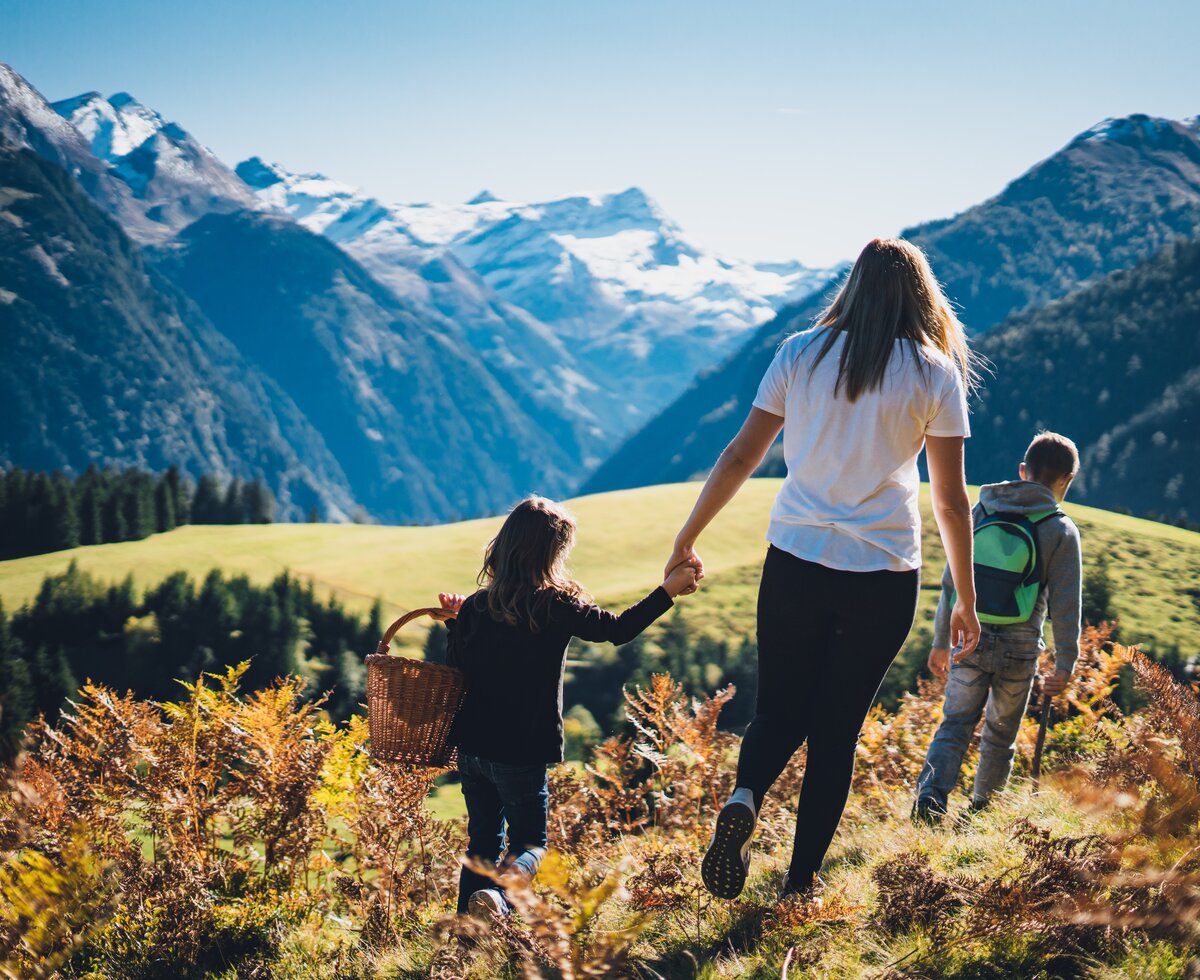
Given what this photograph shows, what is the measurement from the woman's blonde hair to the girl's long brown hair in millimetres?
1430

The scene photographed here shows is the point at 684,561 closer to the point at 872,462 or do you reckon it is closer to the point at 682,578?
the point at 682,578

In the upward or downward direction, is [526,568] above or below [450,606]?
above

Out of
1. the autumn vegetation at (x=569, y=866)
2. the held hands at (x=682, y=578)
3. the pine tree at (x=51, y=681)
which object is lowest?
the pine tree at (x=51, y=681)

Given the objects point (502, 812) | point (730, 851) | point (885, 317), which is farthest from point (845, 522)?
point (502, 812)

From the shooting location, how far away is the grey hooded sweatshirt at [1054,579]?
16.8ft

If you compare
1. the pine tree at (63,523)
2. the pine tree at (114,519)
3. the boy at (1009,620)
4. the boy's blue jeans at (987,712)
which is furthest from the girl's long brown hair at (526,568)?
the pine tree at (114,519)

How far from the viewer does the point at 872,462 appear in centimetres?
349

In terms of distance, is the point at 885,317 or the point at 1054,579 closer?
the point at 885,317

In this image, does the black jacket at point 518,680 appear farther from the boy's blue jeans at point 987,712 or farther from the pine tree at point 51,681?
the pine tree at point 51,681

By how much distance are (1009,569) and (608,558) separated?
86.4 m

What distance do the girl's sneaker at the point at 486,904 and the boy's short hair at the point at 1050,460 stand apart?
373 cm

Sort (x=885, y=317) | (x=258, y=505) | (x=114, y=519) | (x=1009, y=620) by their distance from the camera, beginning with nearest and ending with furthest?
1. (x=885, y=317)
2. (x=1009, y=620)
3. (x=114, y=519)
4. (x=258, y=505)

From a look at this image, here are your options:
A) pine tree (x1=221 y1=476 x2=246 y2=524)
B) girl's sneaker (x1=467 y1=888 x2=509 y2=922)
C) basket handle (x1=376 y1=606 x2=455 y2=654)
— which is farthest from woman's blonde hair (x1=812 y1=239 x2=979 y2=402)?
pine tree (x1=221 y1=476 x2=246 y2=524)

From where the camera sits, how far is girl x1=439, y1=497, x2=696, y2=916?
13.7ft
